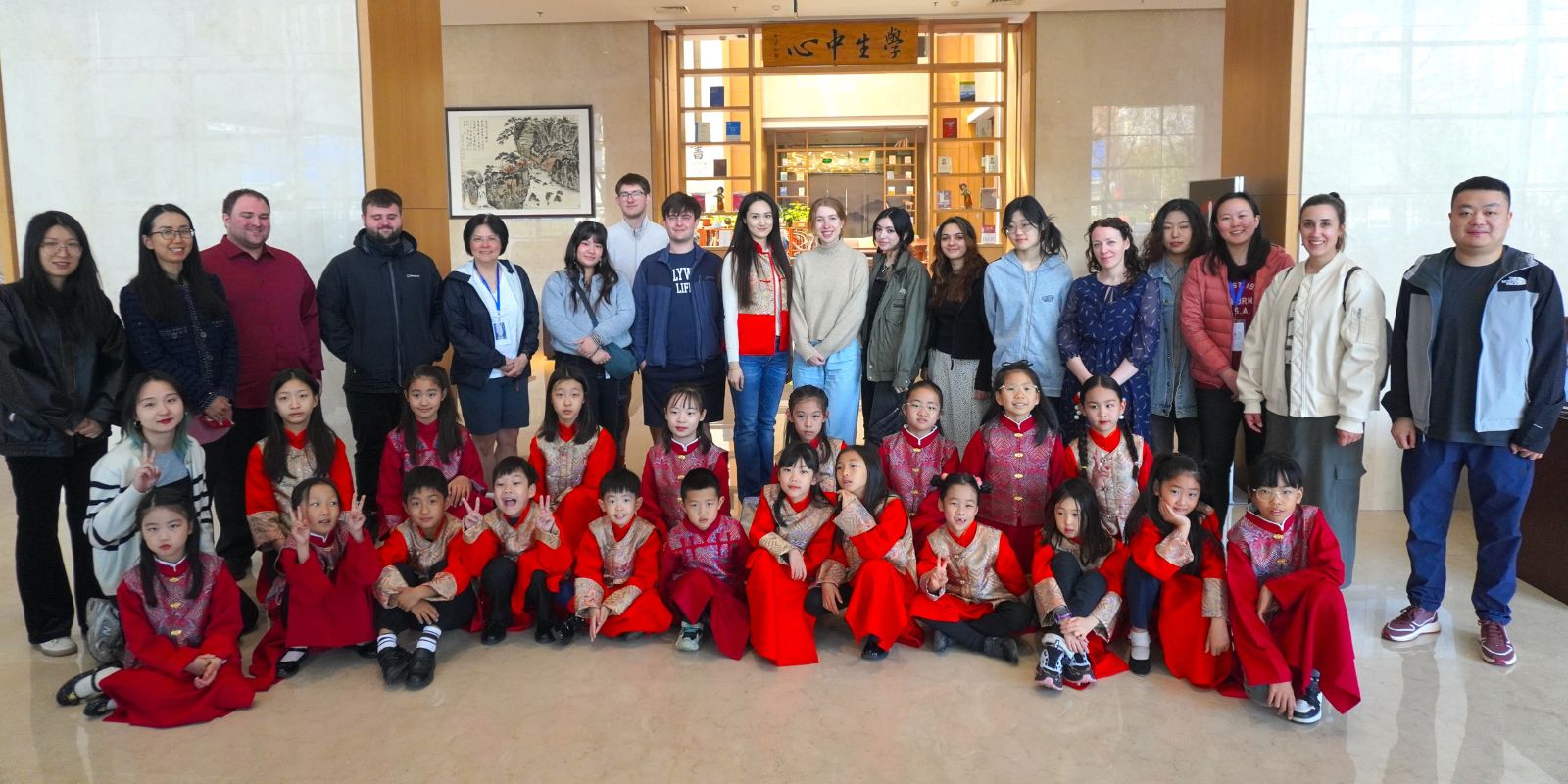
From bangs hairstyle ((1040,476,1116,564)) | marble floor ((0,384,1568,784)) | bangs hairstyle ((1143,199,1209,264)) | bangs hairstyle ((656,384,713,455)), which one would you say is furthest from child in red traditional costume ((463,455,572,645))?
bangs hairstyle ((1143,199,1209,264))

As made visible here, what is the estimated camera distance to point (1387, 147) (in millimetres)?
4562

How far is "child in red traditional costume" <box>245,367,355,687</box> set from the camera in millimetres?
3328

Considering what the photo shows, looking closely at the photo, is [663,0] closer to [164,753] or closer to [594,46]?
[594,46]

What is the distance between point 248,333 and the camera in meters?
3.80

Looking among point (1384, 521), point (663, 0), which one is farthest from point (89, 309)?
point (663, 0)

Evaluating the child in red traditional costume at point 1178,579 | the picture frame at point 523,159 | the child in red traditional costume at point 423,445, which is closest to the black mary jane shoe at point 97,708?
the child in red traditional costume at point 423,445

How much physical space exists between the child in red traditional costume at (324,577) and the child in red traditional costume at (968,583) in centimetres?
165

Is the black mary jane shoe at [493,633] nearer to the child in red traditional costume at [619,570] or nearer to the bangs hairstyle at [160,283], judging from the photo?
the child in red traditional costume at [619,570]

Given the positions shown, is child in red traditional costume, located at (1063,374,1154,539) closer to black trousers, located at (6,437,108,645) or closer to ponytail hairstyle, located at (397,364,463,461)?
ponytail hairstyle, located at (397,364,463,461)

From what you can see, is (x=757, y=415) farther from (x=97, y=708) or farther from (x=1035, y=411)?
(x=97, y=708)

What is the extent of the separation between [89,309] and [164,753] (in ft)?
4.58

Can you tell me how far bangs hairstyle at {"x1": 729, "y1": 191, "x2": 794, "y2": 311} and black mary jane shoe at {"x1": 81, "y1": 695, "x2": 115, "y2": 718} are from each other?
8.04 ft

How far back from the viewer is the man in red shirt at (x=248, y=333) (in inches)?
147

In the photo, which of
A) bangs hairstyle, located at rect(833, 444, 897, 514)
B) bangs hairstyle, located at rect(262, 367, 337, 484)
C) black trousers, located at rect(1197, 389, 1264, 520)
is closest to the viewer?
bangs hairstyle, located at rect(833, 444, 897, 514)
